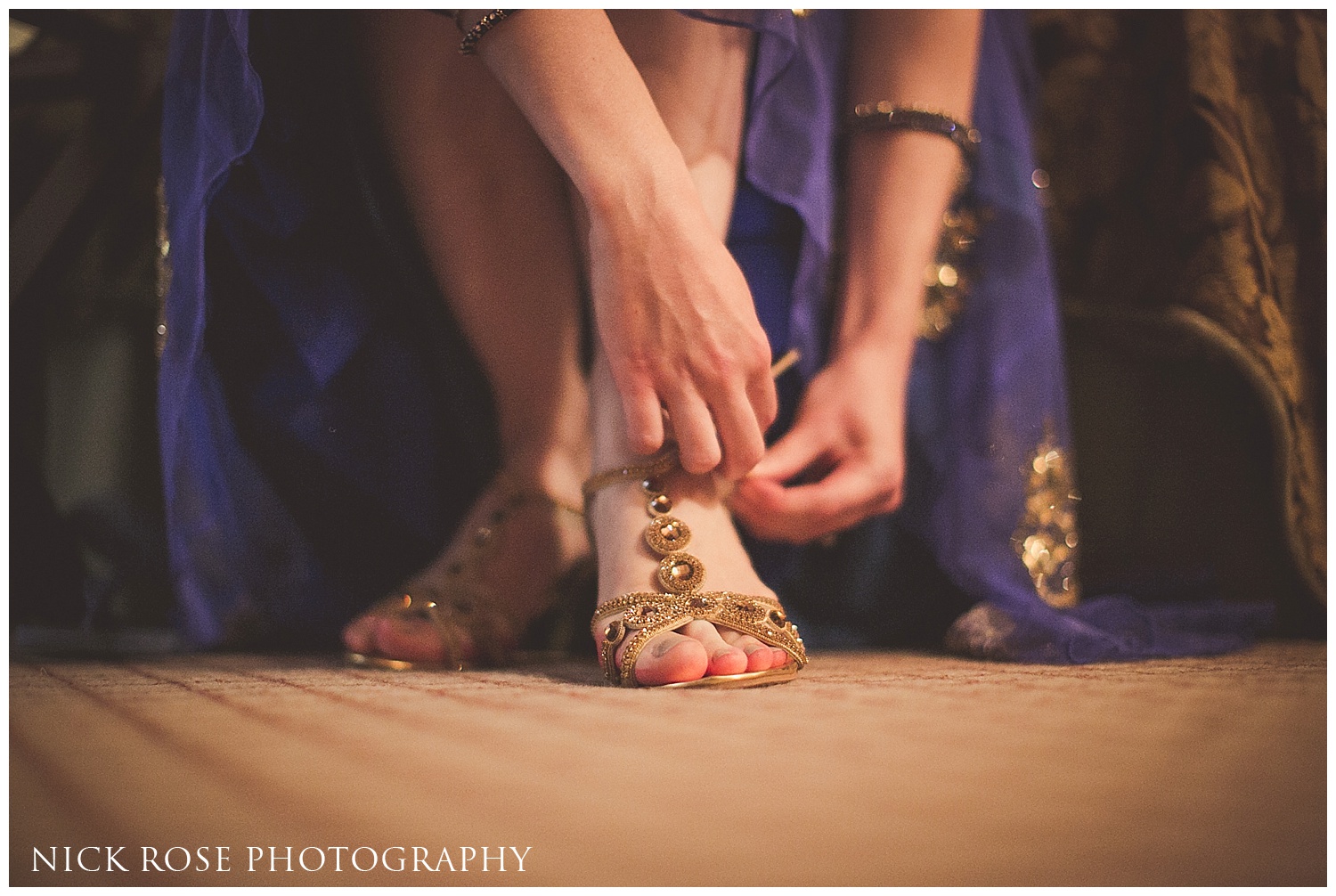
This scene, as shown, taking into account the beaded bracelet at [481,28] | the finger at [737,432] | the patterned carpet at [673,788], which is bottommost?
the patterned carpet at [673,788]

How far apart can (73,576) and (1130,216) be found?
97 cm

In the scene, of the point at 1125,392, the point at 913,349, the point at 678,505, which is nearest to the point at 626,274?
the point at 678,505

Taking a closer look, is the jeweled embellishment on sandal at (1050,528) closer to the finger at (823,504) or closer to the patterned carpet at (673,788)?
the finger at (823,504)

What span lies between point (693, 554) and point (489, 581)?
7.1 inches

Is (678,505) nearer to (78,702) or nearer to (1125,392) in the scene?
(78,702)

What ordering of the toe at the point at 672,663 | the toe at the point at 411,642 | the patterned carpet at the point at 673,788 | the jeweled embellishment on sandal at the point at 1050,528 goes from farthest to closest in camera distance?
the jeweled embellishment on sandal at the point at 1050,528 < the toe at the point at 411,642 < the toe at the point at 672,663 < the patterned carpet at the point at 673,788

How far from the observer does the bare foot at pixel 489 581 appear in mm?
560

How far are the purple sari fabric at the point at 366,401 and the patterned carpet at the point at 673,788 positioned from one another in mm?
219

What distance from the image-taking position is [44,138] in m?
0.69

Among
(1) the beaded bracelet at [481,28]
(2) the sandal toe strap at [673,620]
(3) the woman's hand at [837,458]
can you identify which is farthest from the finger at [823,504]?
(1) the beaded bracelet at [481,28]

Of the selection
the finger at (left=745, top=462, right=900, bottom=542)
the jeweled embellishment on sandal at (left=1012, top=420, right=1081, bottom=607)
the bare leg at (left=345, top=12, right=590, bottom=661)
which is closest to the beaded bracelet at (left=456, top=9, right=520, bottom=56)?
the bare leg at (left=345, top=12, right=590, bottom=661)

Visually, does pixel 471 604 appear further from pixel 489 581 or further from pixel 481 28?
pixel 481 28

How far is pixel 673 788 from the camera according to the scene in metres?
0.28

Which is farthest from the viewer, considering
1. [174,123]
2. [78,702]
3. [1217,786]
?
[174,123]
